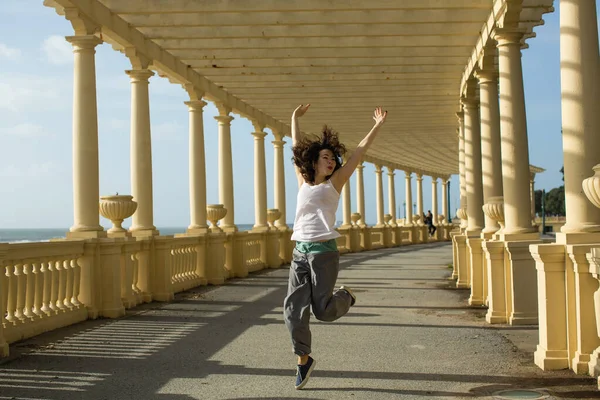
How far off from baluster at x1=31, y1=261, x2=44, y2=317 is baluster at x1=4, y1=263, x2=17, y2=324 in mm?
605

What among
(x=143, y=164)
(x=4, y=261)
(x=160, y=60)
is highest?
(x=160, y=60)

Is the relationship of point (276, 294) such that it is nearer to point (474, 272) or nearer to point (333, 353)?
point (474, 272)

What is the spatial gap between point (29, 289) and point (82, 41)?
4.84 metres

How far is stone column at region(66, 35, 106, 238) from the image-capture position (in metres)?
14.2

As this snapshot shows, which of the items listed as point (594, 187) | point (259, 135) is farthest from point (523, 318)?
point (259, 135)

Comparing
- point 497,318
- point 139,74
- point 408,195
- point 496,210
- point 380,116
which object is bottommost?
point 497,318

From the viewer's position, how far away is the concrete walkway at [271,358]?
24.9ft

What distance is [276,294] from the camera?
18.0 meters

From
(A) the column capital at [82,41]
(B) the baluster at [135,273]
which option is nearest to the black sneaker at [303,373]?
(A) the column capital at [82,41]

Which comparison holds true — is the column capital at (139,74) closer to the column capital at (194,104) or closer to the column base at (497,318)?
the column capital at (194,104)

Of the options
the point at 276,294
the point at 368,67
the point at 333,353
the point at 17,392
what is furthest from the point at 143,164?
the point at 17,392

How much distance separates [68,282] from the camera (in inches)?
517

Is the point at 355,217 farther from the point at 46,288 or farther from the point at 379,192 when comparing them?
the point at 46,288

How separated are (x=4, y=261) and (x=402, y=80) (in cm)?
1414
